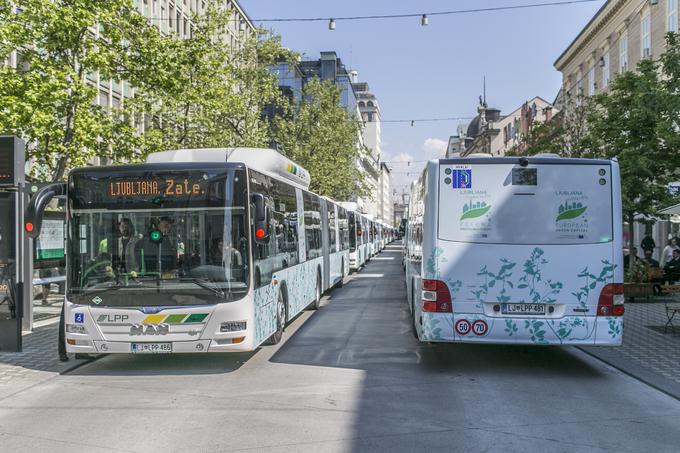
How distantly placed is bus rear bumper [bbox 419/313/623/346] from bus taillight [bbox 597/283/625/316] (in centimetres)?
7

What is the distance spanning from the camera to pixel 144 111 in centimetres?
2039

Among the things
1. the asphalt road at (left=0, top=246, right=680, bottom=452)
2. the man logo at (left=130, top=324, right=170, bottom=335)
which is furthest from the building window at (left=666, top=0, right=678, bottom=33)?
the man logo at (left=130, top=324, right=170, bottom=335)

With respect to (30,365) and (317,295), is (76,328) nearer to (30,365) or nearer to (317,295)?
(30,365)

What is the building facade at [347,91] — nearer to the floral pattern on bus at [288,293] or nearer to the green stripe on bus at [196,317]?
the floral pattern on bus at [288,293]

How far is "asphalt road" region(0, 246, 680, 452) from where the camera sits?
6.31 meters

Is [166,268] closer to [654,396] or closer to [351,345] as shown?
[351,345]

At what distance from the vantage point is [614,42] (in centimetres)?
4375

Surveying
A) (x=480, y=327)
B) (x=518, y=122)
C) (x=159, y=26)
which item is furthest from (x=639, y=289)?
(x=518, y=122)

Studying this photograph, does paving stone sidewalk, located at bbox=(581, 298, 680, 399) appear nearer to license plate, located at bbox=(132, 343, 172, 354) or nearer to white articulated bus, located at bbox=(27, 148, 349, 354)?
white articulated bus, located at bbox=(27, 148, 349, 354)

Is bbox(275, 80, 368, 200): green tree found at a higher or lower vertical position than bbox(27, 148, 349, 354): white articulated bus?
higher

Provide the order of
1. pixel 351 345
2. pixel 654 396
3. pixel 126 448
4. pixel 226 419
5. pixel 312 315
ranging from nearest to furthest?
1. pixel 126 448
2. pixel 226 419
3. pixel 654 396
4. pixel 351 345
5. pixel 312 315

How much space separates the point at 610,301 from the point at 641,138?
1456 cm

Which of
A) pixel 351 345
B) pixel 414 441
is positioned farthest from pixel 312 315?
pixel 414 441

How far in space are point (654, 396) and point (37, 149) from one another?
14191 mm
